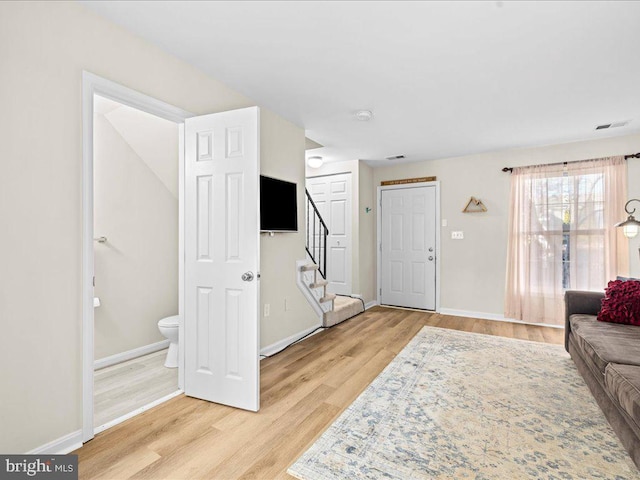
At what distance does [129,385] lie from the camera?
2.53m

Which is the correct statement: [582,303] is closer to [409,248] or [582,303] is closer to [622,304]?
[622,304]

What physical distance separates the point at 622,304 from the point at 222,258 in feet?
10.8

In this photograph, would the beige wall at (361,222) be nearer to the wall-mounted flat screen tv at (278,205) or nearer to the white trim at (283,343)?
the white trim at (283,343)

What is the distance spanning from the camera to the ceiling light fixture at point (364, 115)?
10.5 feet

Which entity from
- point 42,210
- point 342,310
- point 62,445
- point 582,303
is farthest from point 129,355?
point 582,303

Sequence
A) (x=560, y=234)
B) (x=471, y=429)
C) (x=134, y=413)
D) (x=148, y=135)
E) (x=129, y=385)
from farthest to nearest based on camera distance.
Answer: (x=560, y=234) < (x=148, y=135) < (x=129, y=385) < (x=134, y=413) < (x=471, y=429)

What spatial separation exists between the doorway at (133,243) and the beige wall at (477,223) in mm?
3920

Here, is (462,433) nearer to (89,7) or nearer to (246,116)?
(246,116)

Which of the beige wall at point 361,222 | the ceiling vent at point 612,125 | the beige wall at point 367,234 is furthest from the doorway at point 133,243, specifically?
the ceiling vent at point 612,125

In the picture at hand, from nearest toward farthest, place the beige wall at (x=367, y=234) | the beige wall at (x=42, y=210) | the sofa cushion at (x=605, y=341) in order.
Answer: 1. the beige wall at (x=42, y=210)
2. the sofa cushion at (x=605, y=341)
3. the beige wall at (x=367, y=234)

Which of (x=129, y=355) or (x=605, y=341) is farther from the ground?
(x=605, y=341)

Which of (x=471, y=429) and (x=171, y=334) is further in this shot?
(x=171, y=334)

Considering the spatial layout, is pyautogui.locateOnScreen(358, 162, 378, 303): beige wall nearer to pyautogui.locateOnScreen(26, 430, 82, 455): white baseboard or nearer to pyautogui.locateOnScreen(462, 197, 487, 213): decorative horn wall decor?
pyautogui.locateOnScreen(462, 197, 487, 213): decorative horn wall decor

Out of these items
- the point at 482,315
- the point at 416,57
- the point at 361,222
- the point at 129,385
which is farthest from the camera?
the point at 361,222
